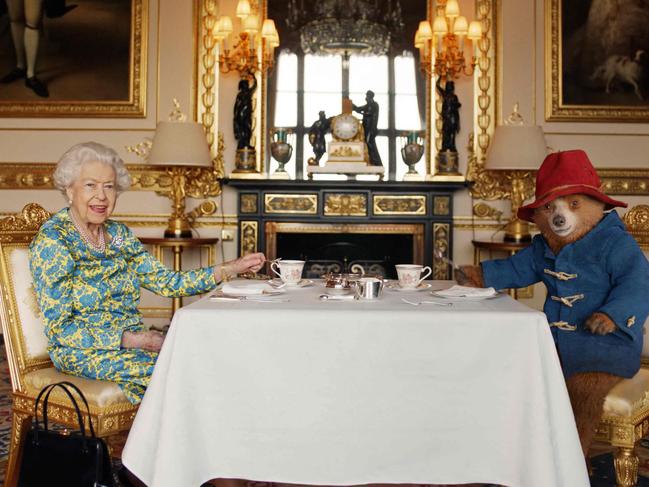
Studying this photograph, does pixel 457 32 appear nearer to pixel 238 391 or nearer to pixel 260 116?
pixel 260 116

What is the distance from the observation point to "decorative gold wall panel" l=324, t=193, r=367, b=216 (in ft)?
17.7

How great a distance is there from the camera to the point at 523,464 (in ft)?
6.00

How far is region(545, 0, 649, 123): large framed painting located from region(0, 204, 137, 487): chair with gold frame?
435cm

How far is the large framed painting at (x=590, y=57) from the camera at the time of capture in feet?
18.1

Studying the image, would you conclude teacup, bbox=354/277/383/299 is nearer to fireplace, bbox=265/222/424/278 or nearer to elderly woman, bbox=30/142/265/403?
elderly woman, bbox=30/142/265/403

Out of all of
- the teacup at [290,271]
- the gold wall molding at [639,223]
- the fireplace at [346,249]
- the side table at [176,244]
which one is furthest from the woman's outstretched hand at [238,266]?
the fireplace at [346,249]

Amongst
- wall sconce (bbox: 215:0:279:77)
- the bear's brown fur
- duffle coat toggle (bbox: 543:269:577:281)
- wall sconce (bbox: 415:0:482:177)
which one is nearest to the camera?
the bear's brown fur

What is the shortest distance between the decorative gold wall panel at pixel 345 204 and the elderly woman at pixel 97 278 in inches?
112

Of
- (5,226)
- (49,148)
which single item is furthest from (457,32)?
(5,226)

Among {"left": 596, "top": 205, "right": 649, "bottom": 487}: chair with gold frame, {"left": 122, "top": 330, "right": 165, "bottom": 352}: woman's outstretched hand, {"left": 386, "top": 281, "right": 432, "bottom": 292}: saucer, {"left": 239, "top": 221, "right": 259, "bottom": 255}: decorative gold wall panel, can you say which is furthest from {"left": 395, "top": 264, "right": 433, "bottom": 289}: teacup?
{"left": 239, "top": 221, "right": 259, "bottom": 255}: decorative gold wall panel

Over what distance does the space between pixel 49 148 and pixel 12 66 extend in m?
0.73

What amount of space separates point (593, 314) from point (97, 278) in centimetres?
161

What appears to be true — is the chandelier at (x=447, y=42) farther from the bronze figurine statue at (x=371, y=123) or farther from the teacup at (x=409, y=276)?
the teacup at (x=409, y=276)

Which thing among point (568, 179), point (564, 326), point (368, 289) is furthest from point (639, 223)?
point (368, 289)
